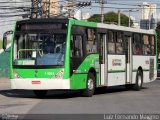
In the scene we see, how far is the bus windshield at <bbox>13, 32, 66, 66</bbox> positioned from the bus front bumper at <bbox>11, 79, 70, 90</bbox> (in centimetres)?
61

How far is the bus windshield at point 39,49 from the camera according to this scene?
64.6ft

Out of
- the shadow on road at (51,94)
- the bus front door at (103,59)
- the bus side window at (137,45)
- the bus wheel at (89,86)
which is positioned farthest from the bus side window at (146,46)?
the bus wheel at (89,86)

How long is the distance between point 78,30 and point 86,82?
2.08m

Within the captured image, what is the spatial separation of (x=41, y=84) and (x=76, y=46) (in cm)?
202

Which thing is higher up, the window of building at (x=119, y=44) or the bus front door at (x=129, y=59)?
the window of building at (x=119, y=44)

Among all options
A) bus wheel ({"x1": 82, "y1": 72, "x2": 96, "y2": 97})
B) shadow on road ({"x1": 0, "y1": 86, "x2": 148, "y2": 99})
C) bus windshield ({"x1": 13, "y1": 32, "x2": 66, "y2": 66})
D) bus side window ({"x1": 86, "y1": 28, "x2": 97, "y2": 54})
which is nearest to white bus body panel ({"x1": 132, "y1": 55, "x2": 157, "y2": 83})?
shadow on road ({"x1": 0, "y1": 86, "x2": 148, "y2": 99})

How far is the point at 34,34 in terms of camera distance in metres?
20.3

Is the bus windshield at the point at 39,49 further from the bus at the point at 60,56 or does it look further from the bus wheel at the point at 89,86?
the bus wheel at the point at 89,86

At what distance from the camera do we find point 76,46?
20406mm

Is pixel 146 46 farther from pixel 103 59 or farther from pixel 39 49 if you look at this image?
pixel 39 49

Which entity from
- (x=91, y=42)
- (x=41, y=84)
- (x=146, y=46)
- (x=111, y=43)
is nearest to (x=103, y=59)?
(x=111, y=43)

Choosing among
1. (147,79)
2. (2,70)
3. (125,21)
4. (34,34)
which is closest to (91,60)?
(34,34)

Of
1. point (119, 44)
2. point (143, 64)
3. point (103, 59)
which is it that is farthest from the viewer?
point (143, 64)

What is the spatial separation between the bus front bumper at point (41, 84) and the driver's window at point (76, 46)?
1.17 meters
